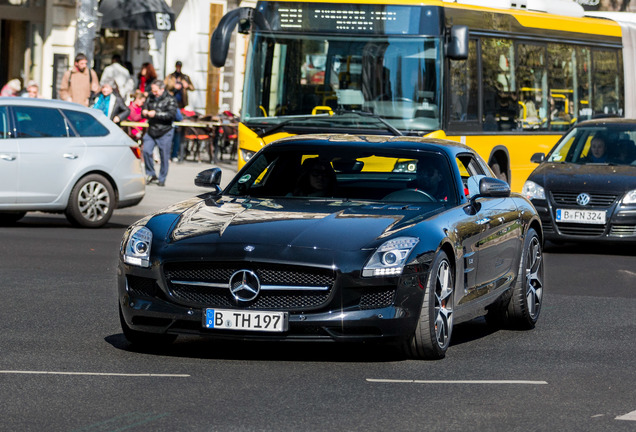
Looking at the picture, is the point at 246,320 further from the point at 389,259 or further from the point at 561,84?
the point at 561,84

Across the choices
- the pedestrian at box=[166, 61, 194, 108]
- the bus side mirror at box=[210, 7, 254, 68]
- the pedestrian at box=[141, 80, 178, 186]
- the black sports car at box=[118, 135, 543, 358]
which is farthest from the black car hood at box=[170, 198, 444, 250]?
the pedestrian at box=[166, 61, 194, 108]

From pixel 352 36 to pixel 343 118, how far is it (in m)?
1.24

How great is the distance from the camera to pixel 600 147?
18625 millimetres

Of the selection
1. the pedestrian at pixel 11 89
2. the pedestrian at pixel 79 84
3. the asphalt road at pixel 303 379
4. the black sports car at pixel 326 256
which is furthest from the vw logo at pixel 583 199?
the pedestrian at pixel 11 89

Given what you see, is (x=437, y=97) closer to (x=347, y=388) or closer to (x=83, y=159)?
(x=83, y=159)

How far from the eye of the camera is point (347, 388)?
7906 millimetres

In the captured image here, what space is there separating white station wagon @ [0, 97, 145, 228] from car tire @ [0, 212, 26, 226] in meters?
0.12

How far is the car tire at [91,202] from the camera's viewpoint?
1877 centimetres

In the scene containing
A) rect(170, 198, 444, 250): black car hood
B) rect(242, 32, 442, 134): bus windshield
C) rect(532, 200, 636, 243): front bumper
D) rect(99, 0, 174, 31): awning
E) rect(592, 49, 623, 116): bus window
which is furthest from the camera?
rect(99, 0, 174, 31): awning

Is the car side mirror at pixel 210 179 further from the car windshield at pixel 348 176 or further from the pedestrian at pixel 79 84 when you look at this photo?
the pedestrian at pixel 79 84

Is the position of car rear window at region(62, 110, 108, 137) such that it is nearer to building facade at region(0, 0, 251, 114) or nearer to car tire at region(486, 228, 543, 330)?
car tire at region(486, 228, 543, 330)

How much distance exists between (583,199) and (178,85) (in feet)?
50.1

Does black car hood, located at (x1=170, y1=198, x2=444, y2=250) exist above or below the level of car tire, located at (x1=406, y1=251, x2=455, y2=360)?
above

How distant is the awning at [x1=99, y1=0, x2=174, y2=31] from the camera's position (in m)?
32.7
